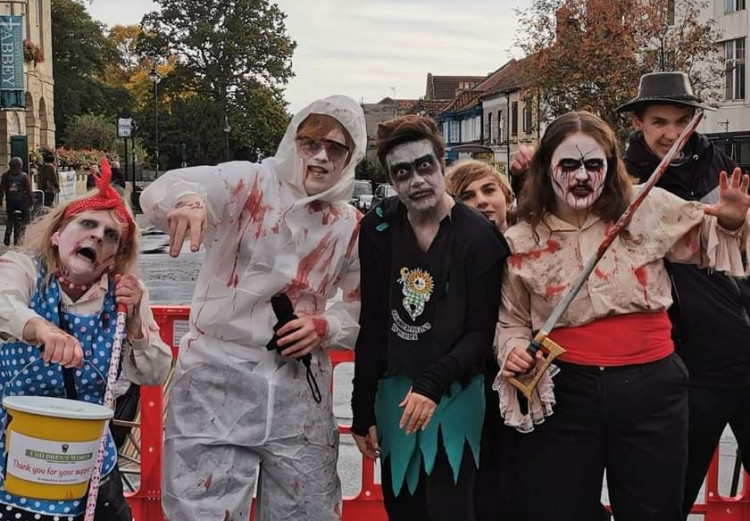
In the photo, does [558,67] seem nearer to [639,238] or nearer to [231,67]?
[639,238]

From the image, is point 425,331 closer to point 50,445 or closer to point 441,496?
point 441,496

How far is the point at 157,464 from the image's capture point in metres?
4.25

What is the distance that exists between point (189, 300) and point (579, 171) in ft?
32.6

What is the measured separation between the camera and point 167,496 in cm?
309

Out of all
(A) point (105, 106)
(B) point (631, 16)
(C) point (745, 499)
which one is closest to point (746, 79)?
(B) point (631, 16)

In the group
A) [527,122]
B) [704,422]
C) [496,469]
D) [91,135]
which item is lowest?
[496,469]

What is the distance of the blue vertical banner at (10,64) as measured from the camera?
25672 mm

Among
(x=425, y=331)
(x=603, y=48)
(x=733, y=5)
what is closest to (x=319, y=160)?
(x=425, y=331)

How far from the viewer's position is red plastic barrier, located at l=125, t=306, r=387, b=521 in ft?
13.7

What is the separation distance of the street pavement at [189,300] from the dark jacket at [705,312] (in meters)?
1.13

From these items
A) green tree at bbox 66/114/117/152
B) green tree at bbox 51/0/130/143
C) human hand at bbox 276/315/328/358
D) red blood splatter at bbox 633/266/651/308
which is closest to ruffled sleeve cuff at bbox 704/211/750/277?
red blood splatter at bbox 633/266/651/308

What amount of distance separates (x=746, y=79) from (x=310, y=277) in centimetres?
2926

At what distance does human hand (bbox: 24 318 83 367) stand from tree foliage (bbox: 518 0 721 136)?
828 inches

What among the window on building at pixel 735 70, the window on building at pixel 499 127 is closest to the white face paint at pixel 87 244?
the window on building at pixel 735 70
